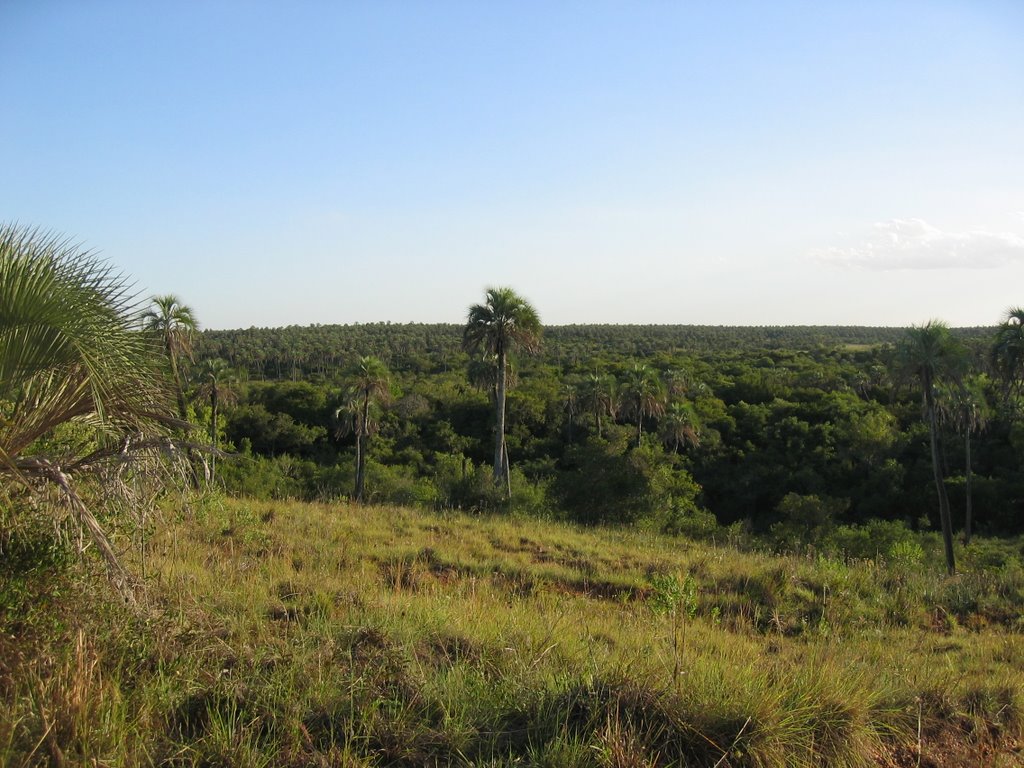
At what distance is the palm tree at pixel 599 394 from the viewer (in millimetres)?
45000

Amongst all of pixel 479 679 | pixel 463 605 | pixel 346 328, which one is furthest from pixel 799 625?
pixel 346 328

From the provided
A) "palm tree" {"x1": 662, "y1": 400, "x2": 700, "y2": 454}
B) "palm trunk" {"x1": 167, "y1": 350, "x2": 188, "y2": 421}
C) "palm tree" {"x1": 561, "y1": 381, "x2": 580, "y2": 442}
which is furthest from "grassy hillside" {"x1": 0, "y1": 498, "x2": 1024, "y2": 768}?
"palm tree" {"x1": 561, "y1": 381, "x2": 580, "y2": 442}

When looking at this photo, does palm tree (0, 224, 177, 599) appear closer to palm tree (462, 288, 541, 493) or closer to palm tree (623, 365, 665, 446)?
palm tree (462, 288, 541, 493)

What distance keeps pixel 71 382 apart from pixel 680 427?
40.1 metres

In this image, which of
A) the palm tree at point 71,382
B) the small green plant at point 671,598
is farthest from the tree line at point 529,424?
the small green plant at point 671,598

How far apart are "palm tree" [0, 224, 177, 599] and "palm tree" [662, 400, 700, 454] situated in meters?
39.5

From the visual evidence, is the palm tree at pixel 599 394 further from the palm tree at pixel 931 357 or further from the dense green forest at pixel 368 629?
the dense green forest at pixel 368 629

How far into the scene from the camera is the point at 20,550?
3623mm

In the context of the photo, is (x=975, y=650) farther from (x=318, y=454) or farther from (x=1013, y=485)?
(x=318, y=454)

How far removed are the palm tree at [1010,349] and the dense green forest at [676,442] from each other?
0.69 m

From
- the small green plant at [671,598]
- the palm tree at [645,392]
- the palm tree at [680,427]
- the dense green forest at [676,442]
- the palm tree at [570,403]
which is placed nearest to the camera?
the small green plant at [671,598]

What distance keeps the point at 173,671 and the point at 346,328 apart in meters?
141

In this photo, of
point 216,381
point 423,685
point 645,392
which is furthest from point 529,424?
point 423,685

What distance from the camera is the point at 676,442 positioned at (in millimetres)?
42188
